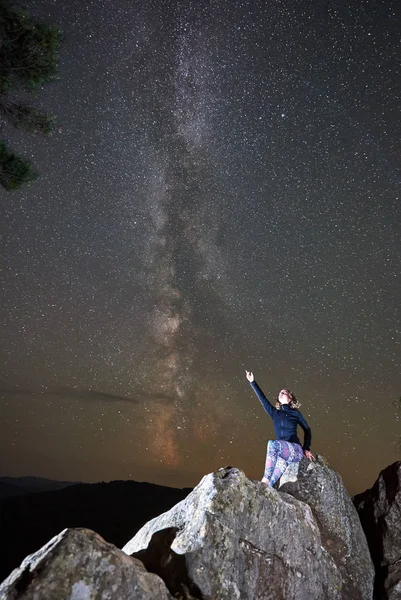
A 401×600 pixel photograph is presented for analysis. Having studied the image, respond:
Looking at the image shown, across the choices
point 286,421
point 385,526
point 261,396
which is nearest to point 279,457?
point 286,421

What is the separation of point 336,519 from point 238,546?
3459 mm

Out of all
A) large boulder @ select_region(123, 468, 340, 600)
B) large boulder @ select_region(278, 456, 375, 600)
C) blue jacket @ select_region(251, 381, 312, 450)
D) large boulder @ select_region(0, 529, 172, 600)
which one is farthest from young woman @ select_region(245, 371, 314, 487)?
large boulder @ select_region(0, 529, 172, 600)

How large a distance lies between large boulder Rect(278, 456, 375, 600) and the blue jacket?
65 cm

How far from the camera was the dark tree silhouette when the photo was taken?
33.0 ft

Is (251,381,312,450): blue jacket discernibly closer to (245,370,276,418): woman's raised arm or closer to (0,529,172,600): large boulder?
(245,370,276,418): woman's raised arm

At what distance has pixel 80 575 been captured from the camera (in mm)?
5164

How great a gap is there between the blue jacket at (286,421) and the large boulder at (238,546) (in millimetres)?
1577

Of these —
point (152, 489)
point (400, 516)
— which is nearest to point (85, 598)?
point (400, 516)

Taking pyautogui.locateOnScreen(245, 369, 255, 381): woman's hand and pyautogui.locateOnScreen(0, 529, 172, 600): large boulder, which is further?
pyautogui.locateOnScreen(245, 369, 255, 381): woman's hand

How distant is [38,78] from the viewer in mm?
10727

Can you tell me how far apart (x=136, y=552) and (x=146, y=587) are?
1.77 m

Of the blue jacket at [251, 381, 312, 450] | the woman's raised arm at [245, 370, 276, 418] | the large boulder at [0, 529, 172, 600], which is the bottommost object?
the large boulder at [0, 529, 172, 600]

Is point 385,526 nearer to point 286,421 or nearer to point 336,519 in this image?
point 336,519

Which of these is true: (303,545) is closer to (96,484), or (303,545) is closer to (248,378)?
(248,378)
